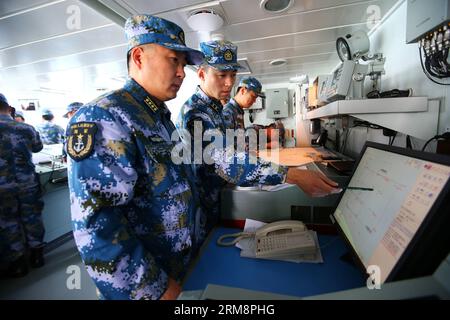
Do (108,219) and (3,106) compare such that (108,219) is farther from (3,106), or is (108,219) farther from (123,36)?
(3,106)

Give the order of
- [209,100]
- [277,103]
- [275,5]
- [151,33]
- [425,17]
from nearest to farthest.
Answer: [151,33] < [425,17] < [209,100] < [275,5] < [277,103]

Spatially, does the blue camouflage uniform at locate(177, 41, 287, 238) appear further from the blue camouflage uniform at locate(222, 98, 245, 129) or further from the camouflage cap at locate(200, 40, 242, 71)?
the blue camouflage uniform at locate(222, 98, 245, 129)

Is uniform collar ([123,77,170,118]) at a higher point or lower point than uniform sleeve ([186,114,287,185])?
higher

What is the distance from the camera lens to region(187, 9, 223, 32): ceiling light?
Answer: 161cm

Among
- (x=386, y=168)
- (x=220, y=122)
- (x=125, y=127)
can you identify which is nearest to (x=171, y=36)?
(x=125, y=127)

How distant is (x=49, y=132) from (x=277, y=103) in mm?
4855

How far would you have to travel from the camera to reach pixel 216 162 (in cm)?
109

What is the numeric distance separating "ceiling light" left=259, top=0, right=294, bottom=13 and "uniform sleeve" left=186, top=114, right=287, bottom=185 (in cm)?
104

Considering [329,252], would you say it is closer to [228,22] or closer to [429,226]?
[429,226]

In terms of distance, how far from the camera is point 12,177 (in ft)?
6.80

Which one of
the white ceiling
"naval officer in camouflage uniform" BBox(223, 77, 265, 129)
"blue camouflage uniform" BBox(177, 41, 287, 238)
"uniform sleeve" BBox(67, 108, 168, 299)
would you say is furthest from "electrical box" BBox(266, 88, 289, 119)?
"uniform sleeve" BBox(67, 108, 168, 299)

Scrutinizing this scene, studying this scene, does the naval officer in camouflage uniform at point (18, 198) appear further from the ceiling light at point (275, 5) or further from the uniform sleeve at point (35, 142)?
the ceiling light at point (275, 5)

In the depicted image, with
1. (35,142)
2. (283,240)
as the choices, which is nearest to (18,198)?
(35,142)

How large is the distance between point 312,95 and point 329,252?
2.08 metres
